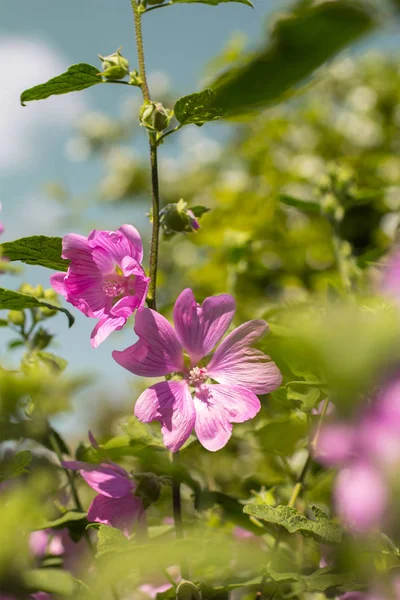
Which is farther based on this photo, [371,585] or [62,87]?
[62,87]

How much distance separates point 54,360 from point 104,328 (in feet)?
0.48

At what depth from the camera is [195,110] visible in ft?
1.58

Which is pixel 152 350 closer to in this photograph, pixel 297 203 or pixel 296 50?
pixel 296 50

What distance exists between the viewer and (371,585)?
0.40 m

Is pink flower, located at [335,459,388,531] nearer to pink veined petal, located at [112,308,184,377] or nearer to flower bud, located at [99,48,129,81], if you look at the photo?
pink veined petal, located at [112,308,184,377]

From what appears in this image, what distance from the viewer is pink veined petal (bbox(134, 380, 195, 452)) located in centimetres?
47

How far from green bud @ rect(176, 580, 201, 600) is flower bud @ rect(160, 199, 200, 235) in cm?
28

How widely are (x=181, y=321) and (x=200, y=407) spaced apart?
70 millimetres

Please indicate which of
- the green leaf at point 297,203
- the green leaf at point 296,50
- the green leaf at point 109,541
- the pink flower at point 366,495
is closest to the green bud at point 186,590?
the green leaf at point 109,541

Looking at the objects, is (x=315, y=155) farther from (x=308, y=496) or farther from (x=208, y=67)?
(x=308, y=496)

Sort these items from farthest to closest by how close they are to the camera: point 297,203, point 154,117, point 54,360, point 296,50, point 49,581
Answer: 1. point 297,203
2. point 54,360
3. point 154,117
4. point 49,581
5. point 296,50

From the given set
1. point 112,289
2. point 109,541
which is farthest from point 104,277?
point 109,541

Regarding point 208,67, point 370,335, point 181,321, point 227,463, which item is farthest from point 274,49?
point 208,67

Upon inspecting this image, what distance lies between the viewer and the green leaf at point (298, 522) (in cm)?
43
